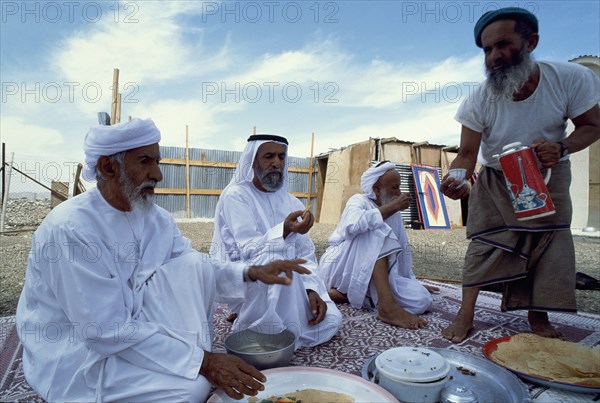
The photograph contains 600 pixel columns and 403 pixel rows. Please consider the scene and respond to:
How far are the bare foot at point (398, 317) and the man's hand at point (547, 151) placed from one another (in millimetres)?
1496

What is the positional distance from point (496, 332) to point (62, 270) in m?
2.93

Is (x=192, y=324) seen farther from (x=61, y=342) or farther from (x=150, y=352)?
(x=61, y=342)

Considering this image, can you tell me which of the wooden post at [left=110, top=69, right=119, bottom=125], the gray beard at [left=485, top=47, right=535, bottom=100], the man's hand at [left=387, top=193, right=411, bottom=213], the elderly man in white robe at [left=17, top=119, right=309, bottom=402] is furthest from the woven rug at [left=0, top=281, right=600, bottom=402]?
the wooden post at [left=110, top=69, right=119, bottom=125]

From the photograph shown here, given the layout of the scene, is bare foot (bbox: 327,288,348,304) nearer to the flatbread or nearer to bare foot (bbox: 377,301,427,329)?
bare foot (bbox: 377,301,427,329)

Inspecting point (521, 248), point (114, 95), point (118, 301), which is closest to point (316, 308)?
point (118, 301)

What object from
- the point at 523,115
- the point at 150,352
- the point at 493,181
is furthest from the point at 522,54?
the point at 150,352

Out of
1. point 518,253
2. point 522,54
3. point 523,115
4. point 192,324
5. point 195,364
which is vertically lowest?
point 195,364

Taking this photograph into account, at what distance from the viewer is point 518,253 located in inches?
114

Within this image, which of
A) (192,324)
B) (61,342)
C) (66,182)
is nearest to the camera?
(61,342)

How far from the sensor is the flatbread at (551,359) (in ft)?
6.65

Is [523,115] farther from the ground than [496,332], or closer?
farther from the ground

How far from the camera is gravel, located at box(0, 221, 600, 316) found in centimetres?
421

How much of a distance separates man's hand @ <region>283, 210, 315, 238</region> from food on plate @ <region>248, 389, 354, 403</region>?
1.03m

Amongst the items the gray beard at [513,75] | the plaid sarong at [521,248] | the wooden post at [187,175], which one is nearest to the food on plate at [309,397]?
the plaid sarong at [521,248]
